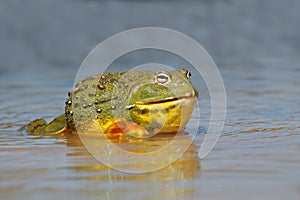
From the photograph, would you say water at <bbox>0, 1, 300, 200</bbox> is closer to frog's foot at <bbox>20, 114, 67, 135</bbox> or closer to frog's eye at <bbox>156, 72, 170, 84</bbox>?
frog's foot at <bbox>20, 114, 67, 135</bbox>

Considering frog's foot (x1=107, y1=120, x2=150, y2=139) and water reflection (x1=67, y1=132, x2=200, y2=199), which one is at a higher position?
frog's foot (x1=107, y1=120, x2=150, y2=139)

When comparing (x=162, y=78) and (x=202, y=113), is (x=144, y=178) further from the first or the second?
(x=202, y=113)

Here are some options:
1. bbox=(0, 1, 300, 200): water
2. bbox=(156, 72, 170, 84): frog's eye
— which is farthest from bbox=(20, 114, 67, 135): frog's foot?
bbox=(156, 72, 170, 84): frog's eye

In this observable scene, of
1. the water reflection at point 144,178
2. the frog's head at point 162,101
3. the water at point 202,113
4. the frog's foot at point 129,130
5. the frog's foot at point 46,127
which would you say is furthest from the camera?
the frog's foot at point 46,127

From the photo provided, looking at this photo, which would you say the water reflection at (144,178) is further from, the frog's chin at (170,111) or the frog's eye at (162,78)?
the frog's eye at (162,78)

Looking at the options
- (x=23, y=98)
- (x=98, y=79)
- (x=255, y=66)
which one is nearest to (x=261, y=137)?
(x=98, y=79)

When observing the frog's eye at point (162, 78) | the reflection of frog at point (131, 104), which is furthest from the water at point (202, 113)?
the frog's eye at point (162, 78)

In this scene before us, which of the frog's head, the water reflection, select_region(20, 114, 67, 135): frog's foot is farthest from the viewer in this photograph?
select_region(20, 114, 67, 135): frog's foot
